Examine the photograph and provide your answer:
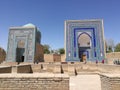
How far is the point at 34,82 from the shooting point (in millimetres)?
3537

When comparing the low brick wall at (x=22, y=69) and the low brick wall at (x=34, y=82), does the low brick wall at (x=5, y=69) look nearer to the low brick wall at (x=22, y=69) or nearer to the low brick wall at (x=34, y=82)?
the low brick wall at (x=22, y=69)

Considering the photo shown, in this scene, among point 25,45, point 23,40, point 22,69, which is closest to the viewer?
point 22,69

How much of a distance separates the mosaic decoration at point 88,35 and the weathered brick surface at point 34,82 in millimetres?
15502

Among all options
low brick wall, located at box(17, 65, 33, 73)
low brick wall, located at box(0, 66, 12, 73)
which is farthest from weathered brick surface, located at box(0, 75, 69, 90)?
low brick wall, located at box(17, 65, 33, 73)

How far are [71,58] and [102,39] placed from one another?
5.83m

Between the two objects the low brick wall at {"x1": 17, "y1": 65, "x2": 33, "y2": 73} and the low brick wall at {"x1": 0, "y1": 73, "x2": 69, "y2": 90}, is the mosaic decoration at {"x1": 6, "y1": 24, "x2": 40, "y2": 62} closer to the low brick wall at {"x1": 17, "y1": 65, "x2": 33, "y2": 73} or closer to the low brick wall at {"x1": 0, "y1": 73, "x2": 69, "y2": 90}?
the low brick wall at {"x1": 17, "y1": 65, "x2": 33, "y2": 73}

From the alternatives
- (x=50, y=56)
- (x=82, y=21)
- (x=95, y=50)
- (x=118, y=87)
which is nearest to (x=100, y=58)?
(x=95, y=50)

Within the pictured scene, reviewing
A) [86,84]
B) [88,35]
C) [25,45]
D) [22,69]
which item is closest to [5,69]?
[22,69]

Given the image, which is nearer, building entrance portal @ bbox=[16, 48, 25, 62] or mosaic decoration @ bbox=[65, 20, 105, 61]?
mosaic decoration @ bbox=[65, 20, 105, 61]

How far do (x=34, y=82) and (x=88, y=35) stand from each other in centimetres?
1743

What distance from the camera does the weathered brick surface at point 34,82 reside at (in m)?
3.47

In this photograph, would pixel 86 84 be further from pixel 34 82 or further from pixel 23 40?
pixel 23 40

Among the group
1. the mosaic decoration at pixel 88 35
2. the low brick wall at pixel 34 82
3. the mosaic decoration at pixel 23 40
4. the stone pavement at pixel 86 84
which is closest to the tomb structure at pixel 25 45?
the mosaic decoration at pixel 23 40

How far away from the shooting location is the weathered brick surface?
3.47 metres
